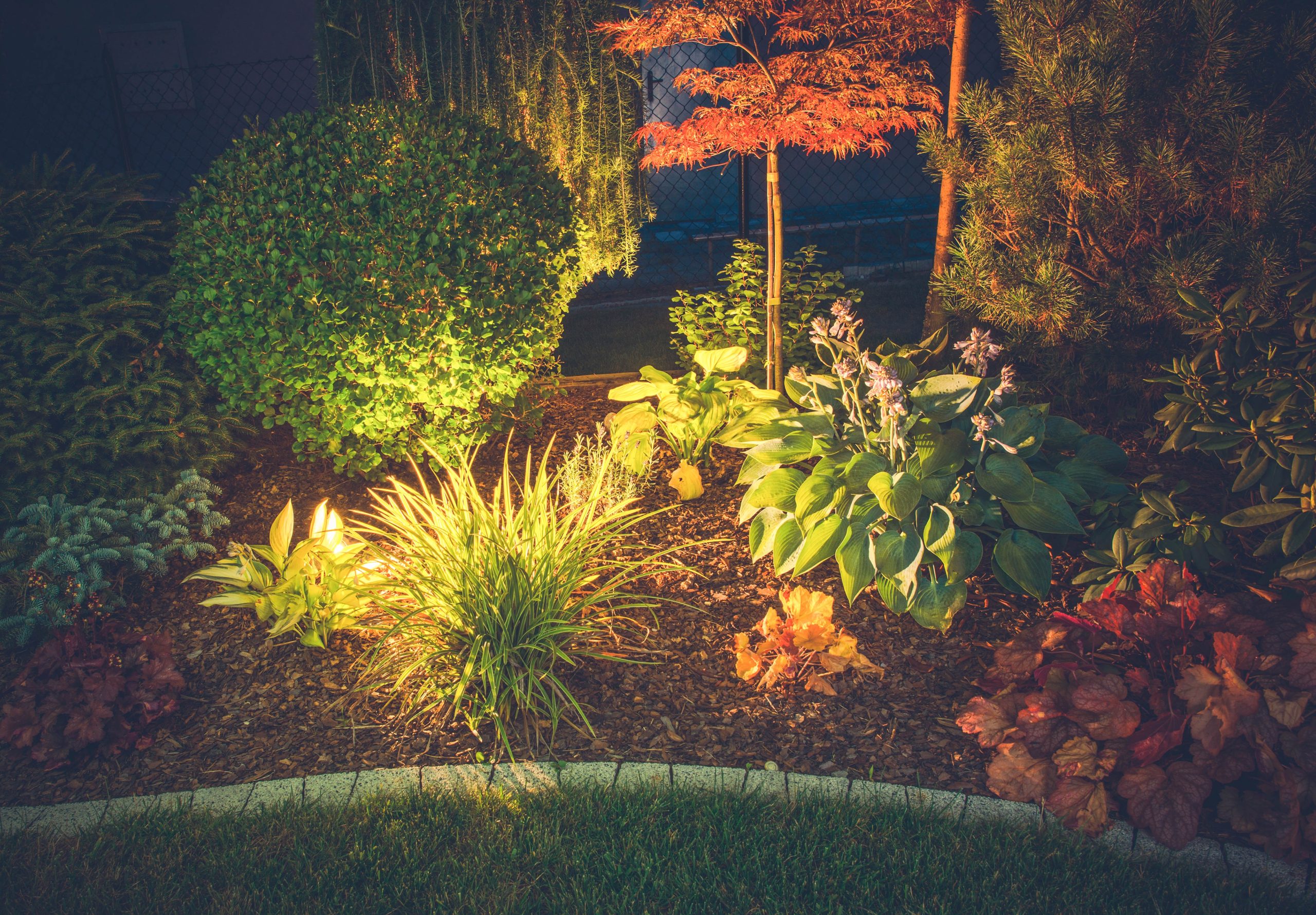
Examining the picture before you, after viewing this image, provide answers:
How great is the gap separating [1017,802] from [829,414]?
149 cm

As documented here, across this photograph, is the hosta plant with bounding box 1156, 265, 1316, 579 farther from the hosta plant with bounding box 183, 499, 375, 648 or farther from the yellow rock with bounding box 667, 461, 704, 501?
the hosta plant with bounding box 183, 499, 375, 648

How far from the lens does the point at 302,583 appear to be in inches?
126

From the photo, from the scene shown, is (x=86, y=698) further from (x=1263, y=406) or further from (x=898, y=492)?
(x=1263, y=406)

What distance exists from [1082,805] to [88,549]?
11.5ft

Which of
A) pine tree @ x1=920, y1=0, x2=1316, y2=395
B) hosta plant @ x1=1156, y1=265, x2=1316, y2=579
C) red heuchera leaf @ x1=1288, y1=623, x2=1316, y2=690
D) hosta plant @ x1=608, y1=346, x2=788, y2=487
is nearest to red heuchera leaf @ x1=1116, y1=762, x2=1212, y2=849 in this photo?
red heuchera leaf @ x1=1288, y1=623, x2=1316, y2=690

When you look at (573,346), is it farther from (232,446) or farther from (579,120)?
(232,446)

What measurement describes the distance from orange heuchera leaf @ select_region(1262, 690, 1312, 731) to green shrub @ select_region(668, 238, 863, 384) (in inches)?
111

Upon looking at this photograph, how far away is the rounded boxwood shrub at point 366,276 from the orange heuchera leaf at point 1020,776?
8.36ft

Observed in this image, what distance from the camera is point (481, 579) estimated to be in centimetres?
292

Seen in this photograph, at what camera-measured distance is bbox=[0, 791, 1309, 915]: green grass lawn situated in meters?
2.21

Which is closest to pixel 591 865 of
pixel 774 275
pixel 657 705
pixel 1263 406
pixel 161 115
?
pixel 657 705

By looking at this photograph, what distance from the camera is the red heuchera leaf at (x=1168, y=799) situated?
2293 mm

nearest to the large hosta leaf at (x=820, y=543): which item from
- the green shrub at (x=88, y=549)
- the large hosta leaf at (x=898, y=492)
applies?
the large hosta leaf at (x=898, y=492)

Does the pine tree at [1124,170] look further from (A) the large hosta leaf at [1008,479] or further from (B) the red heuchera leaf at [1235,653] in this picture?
(B) the red heuchera leaf at [1235,653]
